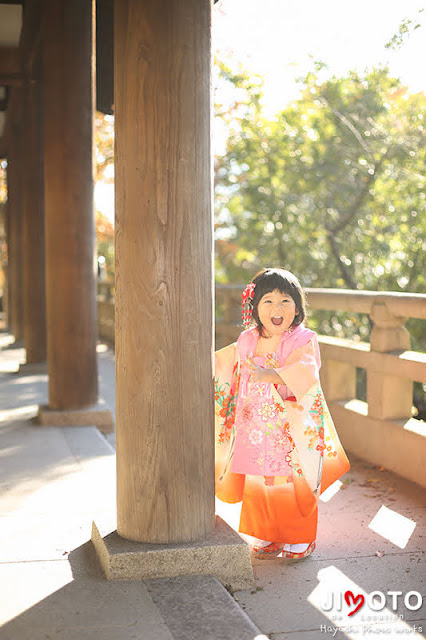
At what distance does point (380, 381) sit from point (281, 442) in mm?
1725

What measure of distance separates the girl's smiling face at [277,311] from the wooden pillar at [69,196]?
316cm

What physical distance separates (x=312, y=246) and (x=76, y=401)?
5.06 metres

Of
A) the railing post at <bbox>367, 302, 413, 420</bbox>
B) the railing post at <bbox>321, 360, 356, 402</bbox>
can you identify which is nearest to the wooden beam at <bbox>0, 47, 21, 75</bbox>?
the railing post at <bbox>321, 360, 356, 402</bbox>

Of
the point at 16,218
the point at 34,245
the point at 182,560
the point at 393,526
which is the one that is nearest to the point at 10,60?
the point at 34,245

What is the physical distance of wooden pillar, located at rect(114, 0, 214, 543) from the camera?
297cm

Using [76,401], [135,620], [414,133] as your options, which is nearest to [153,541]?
[135,620]

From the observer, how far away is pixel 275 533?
3.46 m

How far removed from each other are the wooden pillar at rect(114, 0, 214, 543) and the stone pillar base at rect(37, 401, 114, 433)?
3275 mm

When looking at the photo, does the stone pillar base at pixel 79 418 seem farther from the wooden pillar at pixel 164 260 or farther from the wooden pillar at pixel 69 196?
the wooden pillar at pixel 164 260

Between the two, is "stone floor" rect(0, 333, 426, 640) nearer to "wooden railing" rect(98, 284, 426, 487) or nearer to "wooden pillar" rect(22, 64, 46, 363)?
"wooden railing" rect(98, 284, 426, 487)

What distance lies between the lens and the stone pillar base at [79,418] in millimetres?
6301

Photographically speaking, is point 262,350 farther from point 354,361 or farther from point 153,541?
point 354,361

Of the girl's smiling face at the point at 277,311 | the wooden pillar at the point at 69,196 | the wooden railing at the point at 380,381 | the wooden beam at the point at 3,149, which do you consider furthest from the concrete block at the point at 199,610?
the wooden beam at the point at 3,149

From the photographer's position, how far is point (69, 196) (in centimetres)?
626
